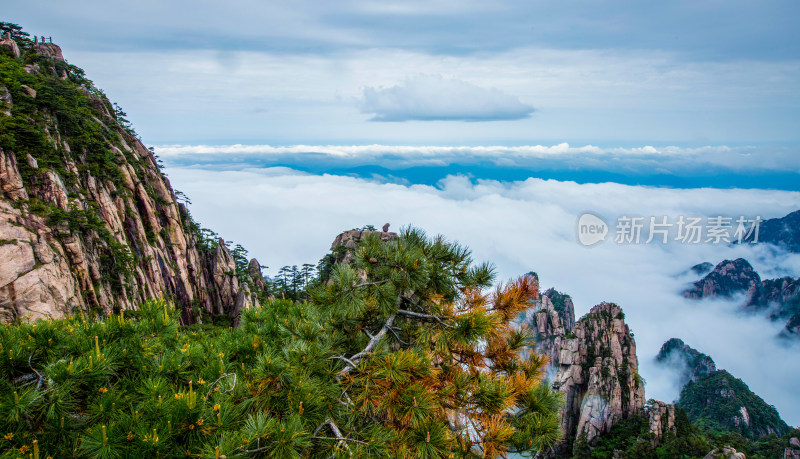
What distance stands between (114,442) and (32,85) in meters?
29.5

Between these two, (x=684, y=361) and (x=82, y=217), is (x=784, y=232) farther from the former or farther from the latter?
(x=82, y=217)

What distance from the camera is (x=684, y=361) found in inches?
3474

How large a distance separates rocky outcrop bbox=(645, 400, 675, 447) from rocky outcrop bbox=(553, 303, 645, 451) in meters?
6.30

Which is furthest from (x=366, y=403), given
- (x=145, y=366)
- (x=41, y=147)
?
(x=41, y=147)

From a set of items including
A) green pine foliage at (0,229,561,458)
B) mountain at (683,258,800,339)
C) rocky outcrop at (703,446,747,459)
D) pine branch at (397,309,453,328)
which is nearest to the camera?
green pine foliage at (0,229,561,458)

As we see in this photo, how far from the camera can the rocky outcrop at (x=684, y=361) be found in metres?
81.5

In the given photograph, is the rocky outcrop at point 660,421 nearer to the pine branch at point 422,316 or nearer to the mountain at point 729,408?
the mountain at point 729,408

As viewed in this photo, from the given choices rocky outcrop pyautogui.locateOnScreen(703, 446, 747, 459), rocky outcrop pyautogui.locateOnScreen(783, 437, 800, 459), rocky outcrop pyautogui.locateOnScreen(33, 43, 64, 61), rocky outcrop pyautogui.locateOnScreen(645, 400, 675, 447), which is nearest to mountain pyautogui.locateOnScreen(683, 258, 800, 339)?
rocky outcrop pyautogui.locateOnScreen(783, 437, 800, 459)

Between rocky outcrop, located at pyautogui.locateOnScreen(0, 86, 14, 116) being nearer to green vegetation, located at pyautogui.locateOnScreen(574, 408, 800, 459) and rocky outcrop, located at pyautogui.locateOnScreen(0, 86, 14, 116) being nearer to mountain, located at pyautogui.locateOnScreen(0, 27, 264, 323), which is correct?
mountain, located at pyautogui.locateOnScreen(0, 27, 264, 323)

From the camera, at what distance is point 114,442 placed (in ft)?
7.98

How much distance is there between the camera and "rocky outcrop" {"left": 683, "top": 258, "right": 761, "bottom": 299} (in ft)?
391

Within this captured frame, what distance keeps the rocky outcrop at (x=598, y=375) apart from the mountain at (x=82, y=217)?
3875 centimetres

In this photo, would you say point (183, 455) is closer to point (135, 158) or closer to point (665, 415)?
point (135, 158)

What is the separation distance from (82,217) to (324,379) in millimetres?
21672
